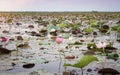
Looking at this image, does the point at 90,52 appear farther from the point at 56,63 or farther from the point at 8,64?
the point at 8,64

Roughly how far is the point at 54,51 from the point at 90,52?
2.04 feet

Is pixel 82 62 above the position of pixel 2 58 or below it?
above

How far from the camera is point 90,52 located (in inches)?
163

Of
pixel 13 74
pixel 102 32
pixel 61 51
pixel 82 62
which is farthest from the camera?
pixel 102 32

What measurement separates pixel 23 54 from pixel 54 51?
0.53 m

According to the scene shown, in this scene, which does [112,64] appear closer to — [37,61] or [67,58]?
[67,58]

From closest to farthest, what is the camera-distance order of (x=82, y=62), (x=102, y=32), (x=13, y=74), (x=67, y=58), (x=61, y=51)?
1. (x=82, y=62)
2. (x=13, y=74)
3. (x=67, y=58)
4. (x=61, y=51)
5. (x=102, y=32)

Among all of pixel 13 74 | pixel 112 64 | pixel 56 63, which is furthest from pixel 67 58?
pixel 13 74

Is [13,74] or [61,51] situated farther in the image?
[61,51]

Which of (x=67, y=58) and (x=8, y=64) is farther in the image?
(x=67, y=58)

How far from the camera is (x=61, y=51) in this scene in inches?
176

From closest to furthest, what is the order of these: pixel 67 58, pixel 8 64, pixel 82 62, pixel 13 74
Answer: pixel 82 62 < pixel 13 74 < pixel 8 64 < pixel 67 58

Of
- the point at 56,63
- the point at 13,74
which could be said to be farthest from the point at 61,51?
the point at 13,74

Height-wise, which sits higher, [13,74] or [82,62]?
[82,62]
